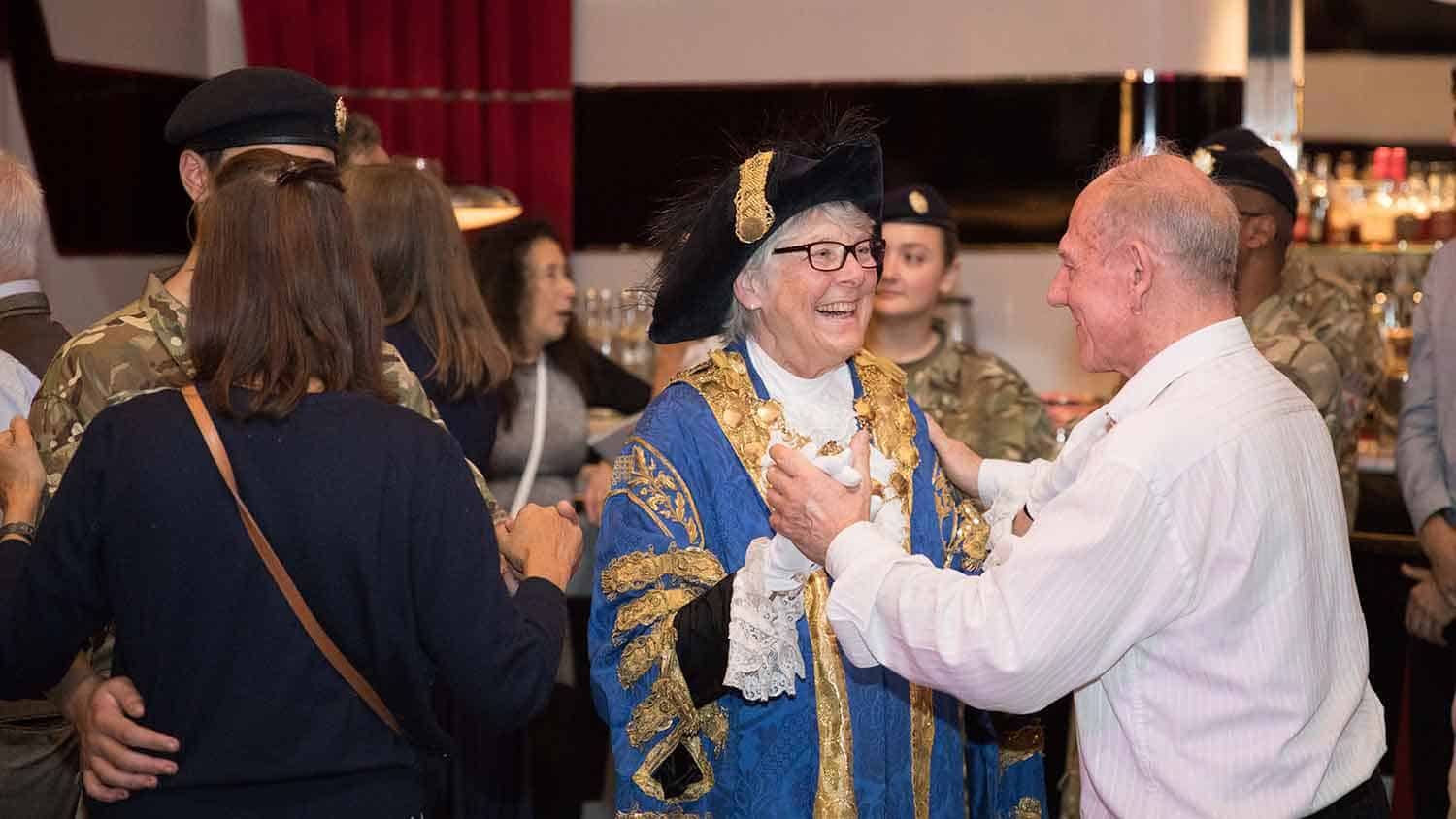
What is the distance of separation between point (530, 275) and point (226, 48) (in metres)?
3.37

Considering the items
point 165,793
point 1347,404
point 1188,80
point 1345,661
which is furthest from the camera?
point 1188,80

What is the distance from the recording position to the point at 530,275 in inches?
198

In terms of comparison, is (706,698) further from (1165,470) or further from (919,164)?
(919,164)

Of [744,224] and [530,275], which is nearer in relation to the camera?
[744,224]

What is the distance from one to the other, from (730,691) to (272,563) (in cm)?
86

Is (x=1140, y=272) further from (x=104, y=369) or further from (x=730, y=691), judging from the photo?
(x=104, y=369)

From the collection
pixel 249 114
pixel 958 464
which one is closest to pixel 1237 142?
pixel 958 464

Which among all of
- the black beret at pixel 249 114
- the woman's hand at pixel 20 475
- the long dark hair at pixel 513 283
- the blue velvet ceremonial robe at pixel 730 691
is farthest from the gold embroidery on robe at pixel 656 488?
the long dark hair at pixel 513 283

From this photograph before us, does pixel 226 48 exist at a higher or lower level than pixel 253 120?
higher

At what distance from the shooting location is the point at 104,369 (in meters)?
2.48

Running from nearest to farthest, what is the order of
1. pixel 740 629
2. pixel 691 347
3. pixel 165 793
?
pixel 165 793 < pixel 740 629 < pixel 691 347

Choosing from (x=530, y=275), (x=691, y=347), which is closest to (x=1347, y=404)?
(x=691, y=347)

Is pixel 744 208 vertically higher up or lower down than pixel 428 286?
higher up

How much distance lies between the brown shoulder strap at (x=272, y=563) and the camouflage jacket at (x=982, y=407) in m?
2.64
